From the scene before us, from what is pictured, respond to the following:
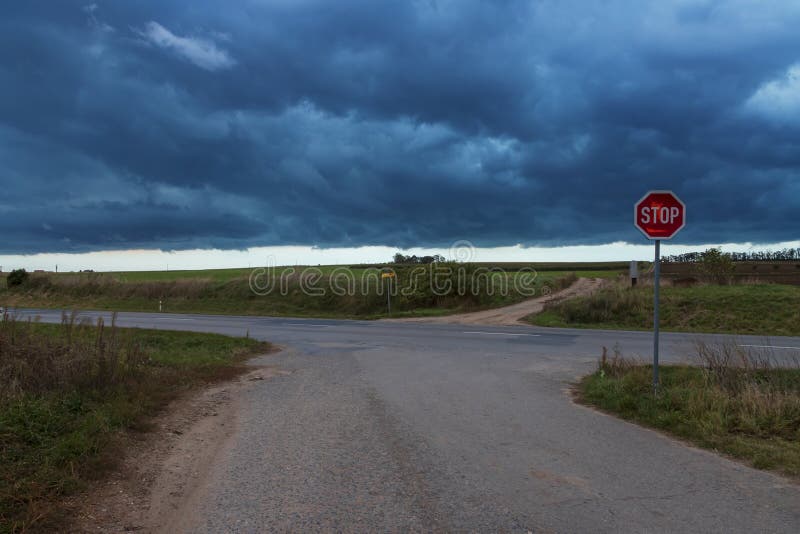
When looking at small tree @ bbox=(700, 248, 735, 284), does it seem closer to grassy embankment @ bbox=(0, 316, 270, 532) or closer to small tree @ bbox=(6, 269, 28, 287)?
grassy embankment @ bbox=(0, 316, 270, 532)

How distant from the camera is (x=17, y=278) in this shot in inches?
2434

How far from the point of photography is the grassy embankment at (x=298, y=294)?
3716cm

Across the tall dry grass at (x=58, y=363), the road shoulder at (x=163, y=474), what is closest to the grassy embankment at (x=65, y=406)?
the tall dry grass at (x=58, y=363)

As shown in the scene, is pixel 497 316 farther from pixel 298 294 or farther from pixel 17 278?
pixel 17 278

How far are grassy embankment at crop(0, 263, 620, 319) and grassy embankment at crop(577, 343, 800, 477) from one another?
23654 millimetres

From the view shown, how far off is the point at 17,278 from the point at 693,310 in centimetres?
6494

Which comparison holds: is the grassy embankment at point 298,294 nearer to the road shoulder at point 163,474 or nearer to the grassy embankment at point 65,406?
the grassy embankment at point 65,406

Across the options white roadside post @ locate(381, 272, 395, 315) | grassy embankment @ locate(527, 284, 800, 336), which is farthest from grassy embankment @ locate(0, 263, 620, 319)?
grassy embankment @ locate(527, 284, 800, 336)

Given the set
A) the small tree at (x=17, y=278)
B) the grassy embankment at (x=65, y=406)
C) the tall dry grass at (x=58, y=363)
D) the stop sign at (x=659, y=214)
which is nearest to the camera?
the grassy embankment at (x=65, y=406)

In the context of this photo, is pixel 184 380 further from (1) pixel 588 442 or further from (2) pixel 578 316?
(2) pixel 578 316

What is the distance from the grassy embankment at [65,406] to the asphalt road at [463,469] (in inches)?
51.0

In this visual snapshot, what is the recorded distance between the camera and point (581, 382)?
36.8 ft

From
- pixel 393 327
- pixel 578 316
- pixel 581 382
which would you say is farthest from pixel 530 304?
pixel 581 382

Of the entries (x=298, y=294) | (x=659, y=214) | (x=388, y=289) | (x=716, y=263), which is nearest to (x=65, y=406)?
(x=659, y=214)
